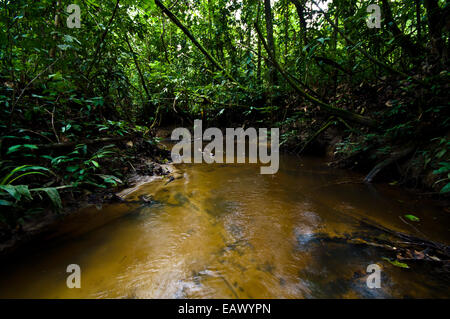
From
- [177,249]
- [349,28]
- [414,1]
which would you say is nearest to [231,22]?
[349,28]

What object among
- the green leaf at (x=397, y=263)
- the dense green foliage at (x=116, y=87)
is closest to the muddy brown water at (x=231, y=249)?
the green leaf at (x=397, y=263)

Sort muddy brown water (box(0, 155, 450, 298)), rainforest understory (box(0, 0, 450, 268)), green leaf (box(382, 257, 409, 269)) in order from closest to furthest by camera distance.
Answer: muddy brown water (box(0, 155, 450, 298))
green leaf (box(382, 257, 409, 269))
rainforest understory (box(0, 0, 450, 268))

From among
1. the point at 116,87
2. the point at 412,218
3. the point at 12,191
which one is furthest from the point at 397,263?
the point at 116,87

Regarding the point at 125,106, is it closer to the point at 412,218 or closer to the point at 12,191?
the point at 12,191

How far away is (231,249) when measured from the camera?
1.47 metres

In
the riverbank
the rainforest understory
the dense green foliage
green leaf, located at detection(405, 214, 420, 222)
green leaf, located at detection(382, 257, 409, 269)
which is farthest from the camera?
the dense green foliage

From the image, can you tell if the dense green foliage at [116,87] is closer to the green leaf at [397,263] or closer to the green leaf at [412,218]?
the green leaf at [412,218]

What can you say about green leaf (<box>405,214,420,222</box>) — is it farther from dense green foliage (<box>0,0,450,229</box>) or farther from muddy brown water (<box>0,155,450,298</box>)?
dense green foliage (<box>0,0,450,229</box>)

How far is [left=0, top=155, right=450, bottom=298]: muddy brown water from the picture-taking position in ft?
3.62

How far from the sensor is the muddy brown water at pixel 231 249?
43.4 inches

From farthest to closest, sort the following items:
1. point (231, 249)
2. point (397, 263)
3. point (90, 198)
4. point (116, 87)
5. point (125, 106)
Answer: point (125, 106) < point (116, 87) < point (90, 198) < point (231, 249) < point (397, 263)

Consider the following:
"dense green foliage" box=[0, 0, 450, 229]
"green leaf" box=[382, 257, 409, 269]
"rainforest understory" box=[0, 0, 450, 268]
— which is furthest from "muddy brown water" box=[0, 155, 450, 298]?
"dense green foliage" box=[0, 0, 450, 229]

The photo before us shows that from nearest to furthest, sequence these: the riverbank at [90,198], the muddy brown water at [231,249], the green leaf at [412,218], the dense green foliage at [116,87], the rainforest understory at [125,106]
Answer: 1. the muddy brown water at [231,249]
2. the riverbank at [90,198]
3. the green leaf at [412,218]
4. the rainforest understory at [125,106]
5. the dense green foliage at [116,87]

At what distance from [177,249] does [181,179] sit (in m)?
1.81
